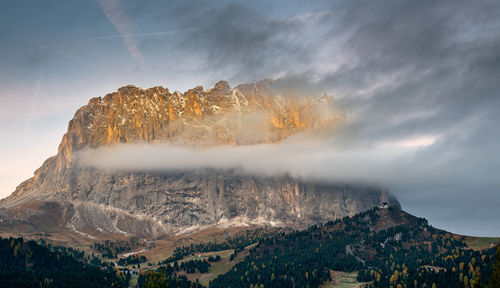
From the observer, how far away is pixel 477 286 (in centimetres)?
12900

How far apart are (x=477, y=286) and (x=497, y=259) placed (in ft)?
35.5

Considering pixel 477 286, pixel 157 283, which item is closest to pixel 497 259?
pixel 477 286

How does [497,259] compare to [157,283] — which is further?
[157,283]

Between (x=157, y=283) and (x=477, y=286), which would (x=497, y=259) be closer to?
(x=477, y=286)

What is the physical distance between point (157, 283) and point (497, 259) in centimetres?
9906

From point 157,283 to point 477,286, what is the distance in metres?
91.6

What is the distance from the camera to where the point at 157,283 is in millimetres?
143875

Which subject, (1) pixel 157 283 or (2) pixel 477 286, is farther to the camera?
(1) pixel 157 283

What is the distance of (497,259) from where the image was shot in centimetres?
13325
